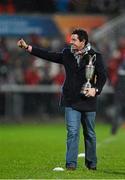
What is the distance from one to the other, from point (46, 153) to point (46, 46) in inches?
554

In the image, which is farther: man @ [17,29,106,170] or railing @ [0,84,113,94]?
railing @ [0,84,113,94]

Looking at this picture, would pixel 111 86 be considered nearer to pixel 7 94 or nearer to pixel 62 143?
pixel 7 94

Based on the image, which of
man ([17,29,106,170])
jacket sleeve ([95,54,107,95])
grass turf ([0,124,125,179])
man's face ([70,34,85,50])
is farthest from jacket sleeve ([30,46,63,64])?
grass turf ([0,124,125,179])

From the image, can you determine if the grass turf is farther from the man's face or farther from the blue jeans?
the man's face

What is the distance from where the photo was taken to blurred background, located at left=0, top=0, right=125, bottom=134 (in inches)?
1097

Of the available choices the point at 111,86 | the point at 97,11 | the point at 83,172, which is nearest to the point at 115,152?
the point at 83,172

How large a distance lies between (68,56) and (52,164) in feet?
7.40

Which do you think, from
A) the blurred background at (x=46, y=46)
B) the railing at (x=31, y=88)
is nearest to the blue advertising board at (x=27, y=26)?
the blurred background at (x=46, y=46)

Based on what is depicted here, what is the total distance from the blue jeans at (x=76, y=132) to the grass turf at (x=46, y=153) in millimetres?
264

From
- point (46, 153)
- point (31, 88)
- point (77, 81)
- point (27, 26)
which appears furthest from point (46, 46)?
point (77, 81)

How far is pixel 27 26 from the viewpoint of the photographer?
3039cm

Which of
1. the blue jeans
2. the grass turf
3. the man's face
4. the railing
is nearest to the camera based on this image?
the grass turf

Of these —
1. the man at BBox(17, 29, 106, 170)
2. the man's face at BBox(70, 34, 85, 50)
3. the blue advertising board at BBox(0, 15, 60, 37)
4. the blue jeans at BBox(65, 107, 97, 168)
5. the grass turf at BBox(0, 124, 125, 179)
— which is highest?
the blue advertising board at BBox(0, 15, 60, 37)

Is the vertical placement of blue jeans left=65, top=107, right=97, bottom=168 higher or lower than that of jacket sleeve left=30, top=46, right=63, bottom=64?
lower
